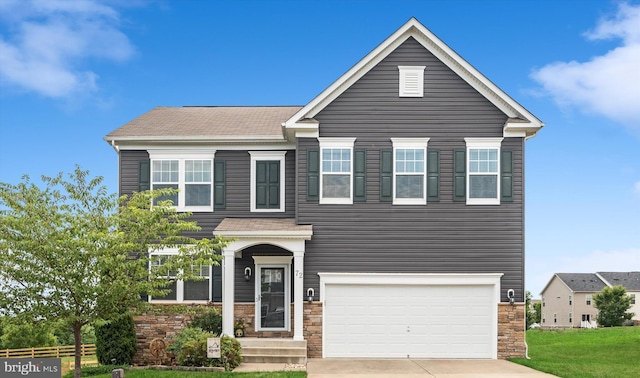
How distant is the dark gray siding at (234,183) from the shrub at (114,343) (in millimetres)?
3640

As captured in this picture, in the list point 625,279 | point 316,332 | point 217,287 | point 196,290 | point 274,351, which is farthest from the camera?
point 625,279

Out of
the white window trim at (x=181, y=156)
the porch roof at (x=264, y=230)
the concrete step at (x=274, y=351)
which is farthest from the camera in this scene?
the white window trim at (x=181, y=156)

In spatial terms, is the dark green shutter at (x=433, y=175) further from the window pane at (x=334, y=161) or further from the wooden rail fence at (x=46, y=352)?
the wooden rail fence at (x=46, y=352)

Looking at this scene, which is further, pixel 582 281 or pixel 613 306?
pixel 582 281

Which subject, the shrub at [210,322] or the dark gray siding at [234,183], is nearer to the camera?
the shrub at [210,322]

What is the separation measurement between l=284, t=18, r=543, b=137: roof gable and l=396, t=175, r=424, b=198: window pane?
2894mm

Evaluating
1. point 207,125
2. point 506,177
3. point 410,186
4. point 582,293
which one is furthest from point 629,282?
point 207,125

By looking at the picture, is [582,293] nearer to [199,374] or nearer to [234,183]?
[234,183]

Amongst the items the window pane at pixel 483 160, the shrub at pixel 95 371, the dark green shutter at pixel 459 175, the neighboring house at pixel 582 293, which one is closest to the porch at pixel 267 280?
the shrub at pixel 95 371

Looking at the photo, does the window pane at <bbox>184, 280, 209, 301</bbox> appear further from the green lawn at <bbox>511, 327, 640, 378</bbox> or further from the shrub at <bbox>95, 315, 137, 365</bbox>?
the green lawn at <bbox>511, 327, 640, 378</bbox>

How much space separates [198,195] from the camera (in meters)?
21.7

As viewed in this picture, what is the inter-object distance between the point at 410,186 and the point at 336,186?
217 centimetres

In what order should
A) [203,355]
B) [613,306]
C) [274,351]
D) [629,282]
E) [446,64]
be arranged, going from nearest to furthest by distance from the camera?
[203,355], [274,351], [446,64], [613,306], [629,282]

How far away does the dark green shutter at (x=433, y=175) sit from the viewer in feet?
66.4
